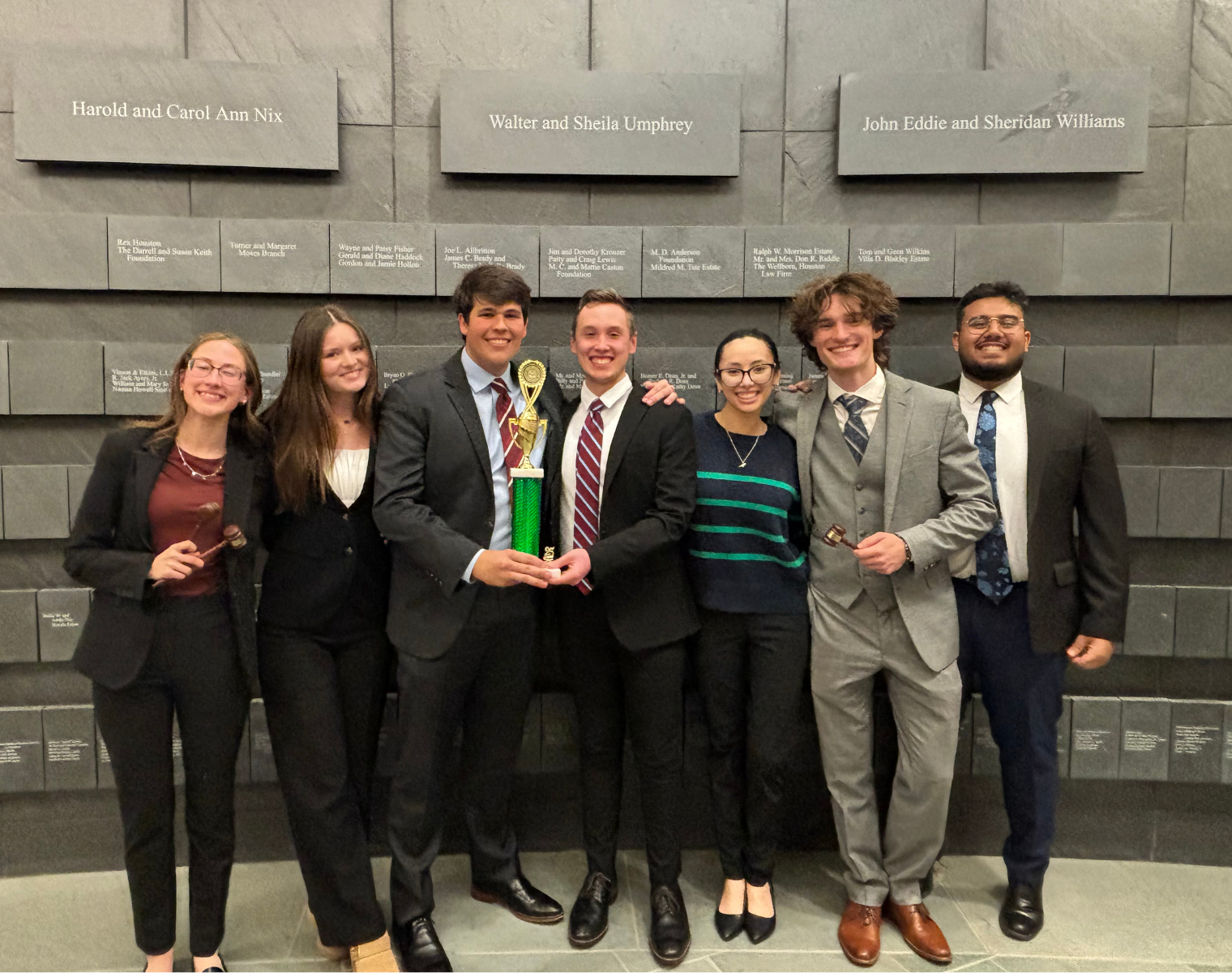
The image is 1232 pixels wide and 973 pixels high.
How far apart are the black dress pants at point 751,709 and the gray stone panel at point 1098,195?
208cm

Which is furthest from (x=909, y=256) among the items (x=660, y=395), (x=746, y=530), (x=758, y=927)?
(x=758, y=927)

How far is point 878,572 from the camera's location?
270 centimetres

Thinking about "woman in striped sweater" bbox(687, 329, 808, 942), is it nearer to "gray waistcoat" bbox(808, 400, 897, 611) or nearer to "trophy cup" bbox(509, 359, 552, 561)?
"gray waistcoat" bbox(808, 400, 897, 611)

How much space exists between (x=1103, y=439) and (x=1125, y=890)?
1937mm

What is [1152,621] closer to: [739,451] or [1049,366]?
[1049,366]

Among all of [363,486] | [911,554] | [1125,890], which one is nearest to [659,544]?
[911,554]

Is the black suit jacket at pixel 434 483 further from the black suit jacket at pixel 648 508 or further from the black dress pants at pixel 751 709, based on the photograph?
the black dress pants at pixel 751 709

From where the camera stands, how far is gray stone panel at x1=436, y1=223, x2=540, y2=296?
333cm

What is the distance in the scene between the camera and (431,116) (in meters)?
3.33

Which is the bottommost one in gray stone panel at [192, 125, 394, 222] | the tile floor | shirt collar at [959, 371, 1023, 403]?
the tile floor

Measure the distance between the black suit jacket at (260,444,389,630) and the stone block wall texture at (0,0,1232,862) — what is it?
1021 mm

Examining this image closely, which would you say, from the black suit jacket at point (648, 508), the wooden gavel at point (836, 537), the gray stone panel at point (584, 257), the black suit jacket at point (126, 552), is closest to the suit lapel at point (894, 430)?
the wooden gavel at point (836, 537)

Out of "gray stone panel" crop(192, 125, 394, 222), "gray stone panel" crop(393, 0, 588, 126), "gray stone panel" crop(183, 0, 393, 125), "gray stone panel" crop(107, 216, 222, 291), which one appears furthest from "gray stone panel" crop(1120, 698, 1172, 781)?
"gray stone panel" crop(107, 216, 222, 291)

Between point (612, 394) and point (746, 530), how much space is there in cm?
66
